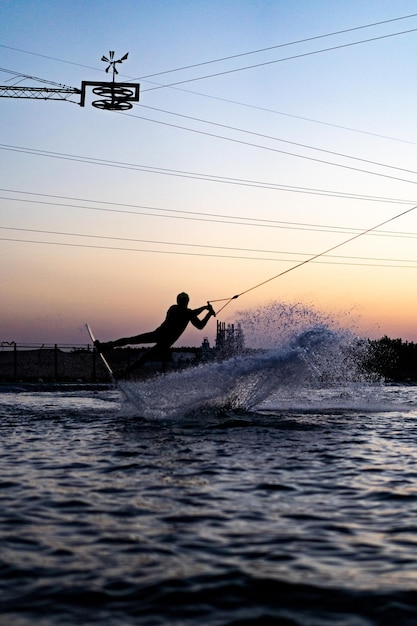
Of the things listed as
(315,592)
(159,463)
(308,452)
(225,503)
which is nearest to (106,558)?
(315,592)

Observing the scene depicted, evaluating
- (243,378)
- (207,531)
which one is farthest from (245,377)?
(207,531)

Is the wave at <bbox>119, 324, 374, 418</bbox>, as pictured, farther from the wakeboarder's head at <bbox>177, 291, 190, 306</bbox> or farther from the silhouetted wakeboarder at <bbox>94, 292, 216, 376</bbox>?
the wakeboarder's head at <bbox>177, 291, 190, 306</bbox>

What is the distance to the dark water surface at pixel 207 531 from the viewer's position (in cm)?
479

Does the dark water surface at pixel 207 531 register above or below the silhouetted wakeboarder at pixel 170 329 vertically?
below

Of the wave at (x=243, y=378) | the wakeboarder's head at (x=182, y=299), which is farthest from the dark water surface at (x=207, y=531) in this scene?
the wakeboarder's head at (x=182, y=299)

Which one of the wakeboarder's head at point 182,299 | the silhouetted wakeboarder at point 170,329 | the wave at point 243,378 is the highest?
the wakeboarder's head at point 182,299

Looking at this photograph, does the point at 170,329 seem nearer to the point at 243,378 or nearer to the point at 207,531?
the point at 243,378

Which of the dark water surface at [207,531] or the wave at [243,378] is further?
the wave at [243,378]

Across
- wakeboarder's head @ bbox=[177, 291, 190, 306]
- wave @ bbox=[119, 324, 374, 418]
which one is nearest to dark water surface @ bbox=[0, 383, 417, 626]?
wave @ bbox=[119, 324, 374, 418]

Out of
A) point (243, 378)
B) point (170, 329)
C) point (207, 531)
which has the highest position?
point (170, 329)

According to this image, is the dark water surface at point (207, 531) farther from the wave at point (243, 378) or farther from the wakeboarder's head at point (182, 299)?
→ the wakeboarder's head at point (182, 299)

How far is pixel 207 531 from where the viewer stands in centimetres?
656

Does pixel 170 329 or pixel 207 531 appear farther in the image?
pixel 170 329

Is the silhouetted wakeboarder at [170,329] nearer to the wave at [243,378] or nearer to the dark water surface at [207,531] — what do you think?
the wave at [243,378]
